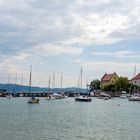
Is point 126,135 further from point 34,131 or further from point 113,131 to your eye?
point 34,131

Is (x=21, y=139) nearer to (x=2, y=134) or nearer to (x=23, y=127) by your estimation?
(x=2, y=134)

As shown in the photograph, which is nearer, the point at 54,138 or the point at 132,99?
the point at 54,138

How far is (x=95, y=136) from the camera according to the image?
45781mm

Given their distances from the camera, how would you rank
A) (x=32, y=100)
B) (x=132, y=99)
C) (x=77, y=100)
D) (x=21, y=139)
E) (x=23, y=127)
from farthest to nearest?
(x=132, y=99) < (x=77, y=100) < (x=32, y=100) < (x=23, y=127) < (x=21, y=139)

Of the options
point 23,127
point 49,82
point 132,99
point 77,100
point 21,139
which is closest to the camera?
point 21,139

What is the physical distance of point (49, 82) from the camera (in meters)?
199


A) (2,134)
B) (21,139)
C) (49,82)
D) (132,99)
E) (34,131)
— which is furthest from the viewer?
(49,82)

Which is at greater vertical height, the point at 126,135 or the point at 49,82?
the point at 49,82

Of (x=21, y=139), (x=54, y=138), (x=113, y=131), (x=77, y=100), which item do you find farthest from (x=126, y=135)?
(x=77, y=100)

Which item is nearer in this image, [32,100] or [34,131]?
[34,131]

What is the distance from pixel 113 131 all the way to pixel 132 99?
4692 inches

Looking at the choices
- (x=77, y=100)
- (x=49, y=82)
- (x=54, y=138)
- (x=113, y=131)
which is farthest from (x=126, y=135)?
(x=49, y=82)

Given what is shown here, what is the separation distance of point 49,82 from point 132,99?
152ft

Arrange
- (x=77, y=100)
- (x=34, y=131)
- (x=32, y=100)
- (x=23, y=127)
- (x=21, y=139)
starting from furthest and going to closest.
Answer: (x=77, y=100), (x=32, y=100), (x=23, y=127), (x=34, y=131), (x=21, y=139)
